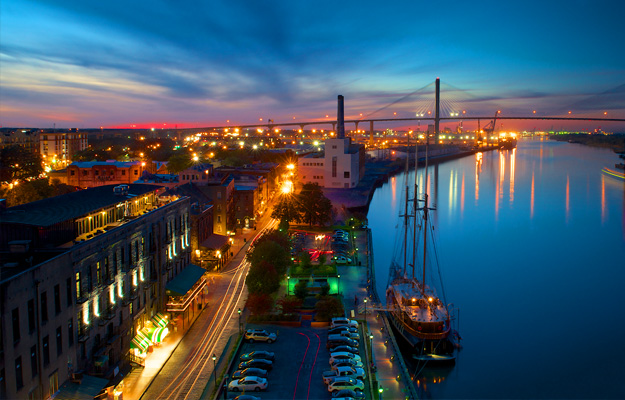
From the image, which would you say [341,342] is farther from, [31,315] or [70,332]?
[31,315]

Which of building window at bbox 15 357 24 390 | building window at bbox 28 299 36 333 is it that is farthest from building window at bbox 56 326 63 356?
building window at bbox 15 357 24 390

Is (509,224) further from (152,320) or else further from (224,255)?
(152,320)

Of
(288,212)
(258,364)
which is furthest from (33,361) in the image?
Answer: (288,212)

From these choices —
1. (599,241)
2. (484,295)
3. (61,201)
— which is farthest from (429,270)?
(61,201)

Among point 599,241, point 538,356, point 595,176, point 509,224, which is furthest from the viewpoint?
point 595,176

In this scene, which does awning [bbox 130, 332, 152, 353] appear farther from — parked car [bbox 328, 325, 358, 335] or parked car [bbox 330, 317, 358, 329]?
parked car [bbox 330, 317, 358, 329]

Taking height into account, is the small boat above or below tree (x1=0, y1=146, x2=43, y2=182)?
below
